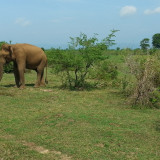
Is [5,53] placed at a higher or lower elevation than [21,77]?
higher

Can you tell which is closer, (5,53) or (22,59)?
(5,53)

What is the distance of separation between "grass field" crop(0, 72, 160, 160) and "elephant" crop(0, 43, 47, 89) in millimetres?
2052

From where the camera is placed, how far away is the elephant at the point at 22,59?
12.2m

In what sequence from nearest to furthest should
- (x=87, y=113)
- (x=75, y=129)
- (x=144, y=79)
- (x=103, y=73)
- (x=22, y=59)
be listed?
(x=75, y=129) → (x=87, y=113) → (x=144, y=79) → (x=22, y=59) → (x=103, y=73)

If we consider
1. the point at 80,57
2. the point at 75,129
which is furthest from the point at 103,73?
the point at 75,129

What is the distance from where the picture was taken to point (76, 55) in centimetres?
1241

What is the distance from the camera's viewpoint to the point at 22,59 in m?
12.3

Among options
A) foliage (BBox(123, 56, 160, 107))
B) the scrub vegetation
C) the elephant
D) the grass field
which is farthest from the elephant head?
foliage (BBox(123, 56, 160, 107))

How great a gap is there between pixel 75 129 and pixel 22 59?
636 cm

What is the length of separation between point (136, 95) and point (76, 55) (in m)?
3.93

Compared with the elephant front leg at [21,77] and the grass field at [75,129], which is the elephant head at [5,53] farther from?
the grass field at [75,129]

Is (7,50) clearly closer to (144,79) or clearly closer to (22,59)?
(22,59)

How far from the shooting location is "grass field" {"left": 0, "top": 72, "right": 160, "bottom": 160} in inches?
214

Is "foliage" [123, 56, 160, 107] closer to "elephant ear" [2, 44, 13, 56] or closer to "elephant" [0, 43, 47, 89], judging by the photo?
"elephant" [0, 43, 47, 89]
